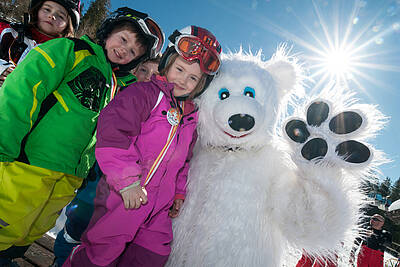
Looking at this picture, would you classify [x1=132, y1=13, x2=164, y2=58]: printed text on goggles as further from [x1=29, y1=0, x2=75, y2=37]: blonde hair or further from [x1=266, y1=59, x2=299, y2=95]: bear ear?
[x1=266, y1=59, x2=299, y2=95]: bear ear

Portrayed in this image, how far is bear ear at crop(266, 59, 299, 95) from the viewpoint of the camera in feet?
6.57

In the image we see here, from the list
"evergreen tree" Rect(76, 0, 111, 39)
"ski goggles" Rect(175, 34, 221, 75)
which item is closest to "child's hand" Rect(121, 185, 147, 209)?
"ski goggles" Rect(175, 34, 221, 75)

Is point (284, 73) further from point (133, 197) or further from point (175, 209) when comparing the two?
point (133, 197)

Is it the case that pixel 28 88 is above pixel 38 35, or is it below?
below

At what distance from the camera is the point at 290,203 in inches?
61.4

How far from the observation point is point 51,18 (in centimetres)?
222

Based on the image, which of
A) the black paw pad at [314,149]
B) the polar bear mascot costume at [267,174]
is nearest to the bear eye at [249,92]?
the polar bear mascot costume at [267,174]

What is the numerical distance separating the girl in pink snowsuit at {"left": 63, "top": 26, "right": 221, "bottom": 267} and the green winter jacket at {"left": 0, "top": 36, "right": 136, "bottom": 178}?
Result: 0.95 ft

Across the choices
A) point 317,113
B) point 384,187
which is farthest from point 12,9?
point 384,187

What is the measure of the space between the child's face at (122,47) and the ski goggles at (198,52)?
43 cm

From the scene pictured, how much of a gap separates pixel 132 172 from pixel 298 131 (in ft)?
3.73

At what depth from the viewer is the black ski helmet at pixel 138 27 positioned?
75.2 inches

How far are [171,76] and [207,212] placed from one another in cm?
106

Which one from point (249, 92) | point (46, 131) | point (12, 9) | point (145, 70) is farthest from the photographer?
point (12, 9)
